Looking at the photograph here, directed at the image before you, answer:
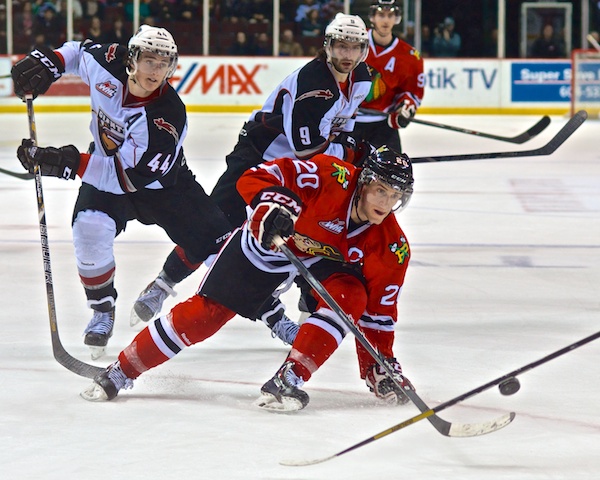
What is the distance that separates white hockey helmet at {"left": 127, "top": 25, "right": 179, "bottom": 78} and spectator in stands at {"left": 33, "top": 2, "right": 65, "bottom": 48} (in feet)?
30.1

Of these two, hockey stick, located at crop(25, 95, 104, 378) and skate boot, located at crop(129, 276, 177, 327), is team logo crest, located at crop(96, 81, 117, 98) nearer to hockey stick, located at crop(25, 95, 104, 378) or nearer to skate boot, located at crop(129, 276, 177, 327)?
hockey stick, located at crop(25, 95, 104, 378)

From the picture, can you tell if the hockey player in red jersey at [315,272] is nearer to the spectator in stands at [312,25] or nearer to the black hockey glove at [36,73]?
the black hockey glove at [36,73]

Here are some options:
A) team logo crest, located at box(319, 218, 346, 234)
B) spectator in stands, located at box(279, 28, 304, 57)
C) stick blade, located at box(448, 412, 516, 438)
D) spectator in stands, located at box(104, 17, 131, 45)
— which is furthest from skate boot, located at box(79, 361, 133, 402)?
spectator in stands, located at box(279, 28, 304, 57)

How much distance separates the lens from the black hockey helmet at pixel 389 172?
262cm

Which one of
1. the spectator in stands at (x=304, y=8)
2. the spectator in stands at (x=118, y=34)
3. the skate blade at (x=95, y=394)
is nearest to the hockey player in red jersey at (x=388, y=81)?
the skate blade at (x=95, y=394)

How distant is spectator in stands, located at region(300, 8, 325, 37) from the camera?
12320 mm

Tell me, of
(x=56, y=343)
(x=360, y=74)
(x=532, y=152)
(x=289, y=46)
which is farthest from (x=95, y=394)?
(x=289, y=46)

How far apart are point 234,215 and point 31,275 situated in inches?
40.1

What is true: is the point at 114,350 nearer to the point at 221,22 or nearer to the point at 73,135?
the point at 73,135

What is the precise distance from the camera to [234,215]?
366cm

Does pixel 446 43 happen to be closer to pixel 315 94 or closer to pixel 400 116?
pixel 400 116

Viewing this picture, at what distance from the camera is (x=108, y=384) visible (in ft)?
8.93

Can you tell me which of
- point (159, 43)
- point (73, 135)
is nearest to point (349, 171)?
point (159, 43)

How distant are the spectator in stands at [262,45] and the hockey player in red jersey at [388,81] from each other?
705 centimetres
